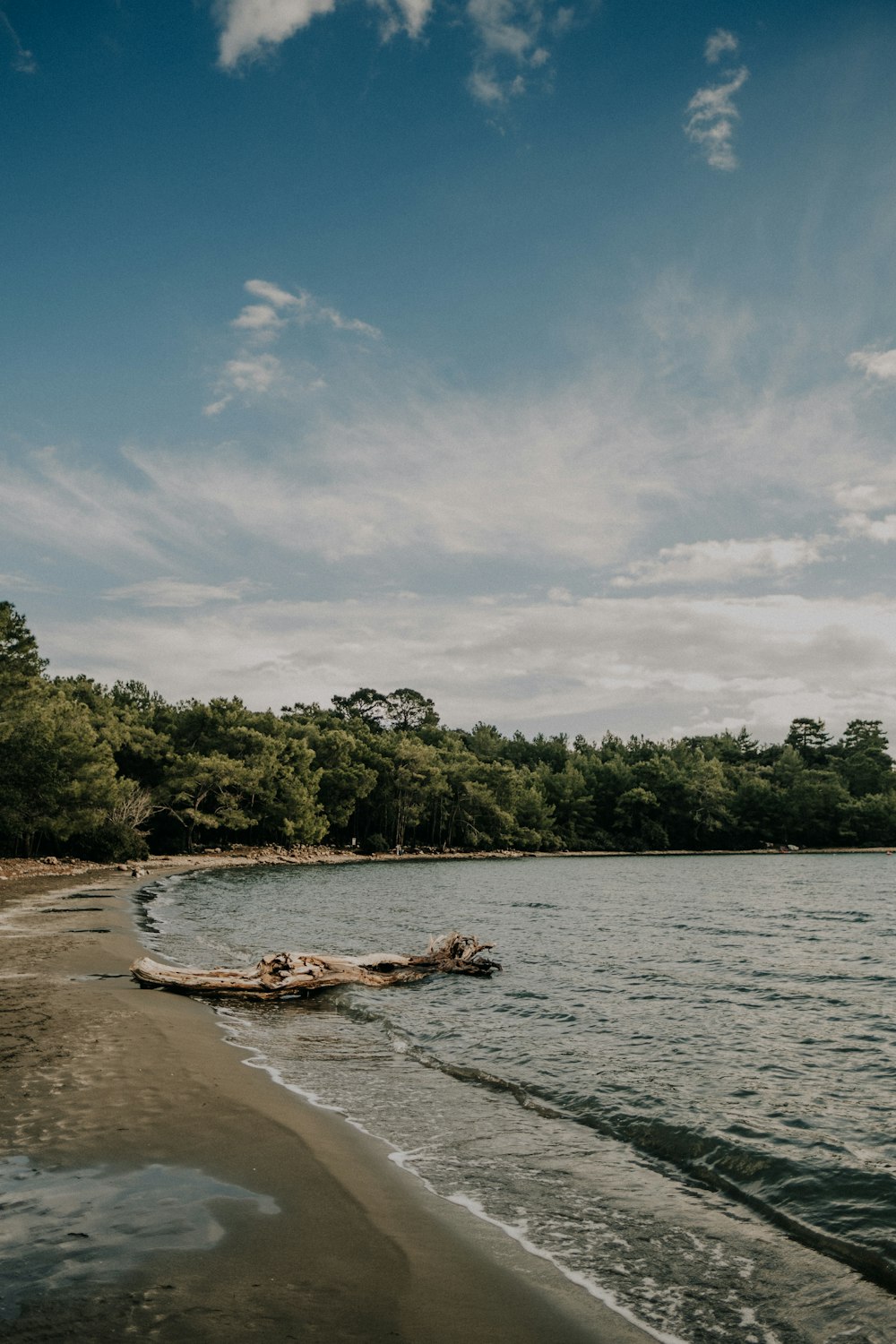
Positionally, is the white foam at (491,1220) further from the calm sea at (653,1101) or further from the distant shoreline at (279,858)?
the distant shoreline at (279,858)

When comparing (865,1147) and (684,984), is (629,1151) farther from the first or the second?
(684,984)

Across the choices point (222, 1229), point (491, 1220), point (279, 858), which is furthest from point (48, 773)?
point (491, 1220)

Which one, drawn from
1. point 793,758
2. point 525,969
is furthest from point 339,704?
point 525,969

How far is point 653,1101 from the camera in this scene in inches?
387

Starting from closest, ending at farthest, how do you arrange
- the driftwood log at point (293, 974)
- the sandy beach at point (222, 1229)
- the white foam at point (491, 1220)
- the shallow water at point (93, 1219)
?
the sandy beach at point (222, 1229)
the shallow water at point (93, 1219)
the white foam at point (491, 1220)
the driftwood log at point (293, 974)

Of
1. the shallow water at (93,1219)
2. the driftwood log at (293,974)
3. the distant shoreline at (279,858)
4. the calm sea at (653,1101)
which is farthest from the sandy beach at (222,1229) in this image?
the distant shoreline at (279,858)

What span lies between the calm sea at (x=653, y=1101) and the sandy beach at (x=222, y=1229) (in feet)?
1.72

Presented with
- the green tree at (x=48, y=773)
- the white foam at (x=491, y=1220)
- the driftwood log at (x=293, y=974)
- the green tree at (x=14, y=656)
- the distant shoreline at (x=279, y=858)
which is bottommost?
the distant shoreline at (x=279, y=858)

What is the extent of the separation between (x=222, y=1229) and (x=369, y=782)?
9174 cm

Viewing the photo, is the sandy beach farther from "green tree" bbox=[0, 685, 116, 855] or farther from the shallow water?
"green tree" bbox=[0, 685, 116, 855]

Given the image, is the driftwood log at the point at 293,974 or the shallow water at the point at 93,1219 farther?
the driftwood log at the point at 293,974

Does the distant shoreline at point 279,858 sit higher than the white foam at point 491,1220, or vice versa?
the white foam at point 491,1220

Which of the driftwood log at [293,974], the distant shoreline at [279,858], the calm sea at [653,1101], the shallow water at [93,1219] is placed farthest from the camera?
the distant shoreline at [279,858]

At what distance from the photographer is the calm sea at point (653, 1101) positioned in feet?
19.0
